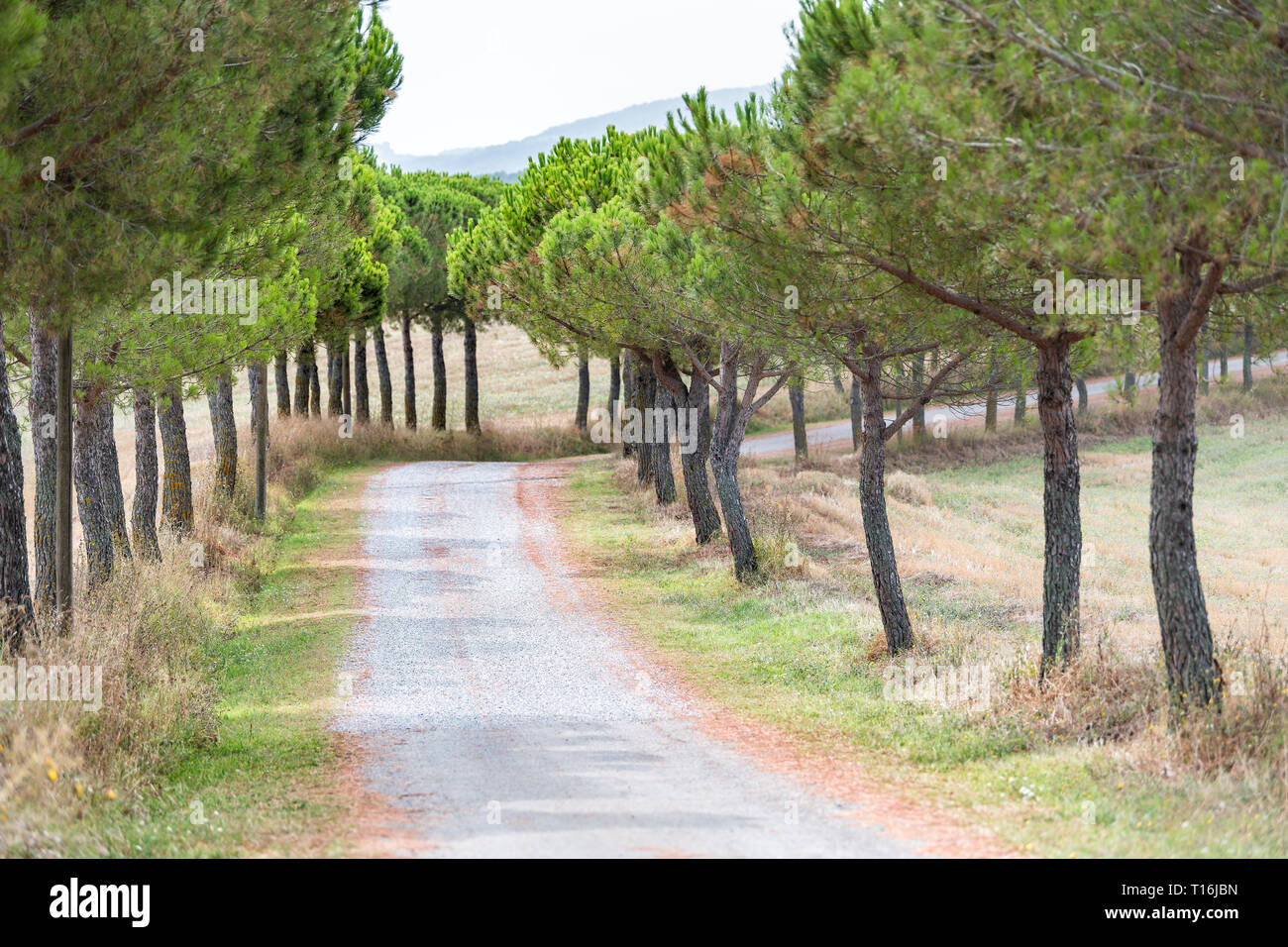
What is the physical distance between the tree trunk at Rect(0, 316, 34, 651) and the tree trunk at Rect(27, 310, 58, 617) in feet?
6.83

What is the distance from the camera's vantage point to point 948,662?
38.0 feet

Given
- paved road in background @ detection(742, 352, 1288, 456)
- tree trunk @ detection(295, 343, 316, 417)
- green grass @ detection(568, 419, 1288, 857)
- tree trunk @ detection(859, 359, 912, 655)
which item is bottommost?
green grass @ detection(568, 419, 1288, 857)

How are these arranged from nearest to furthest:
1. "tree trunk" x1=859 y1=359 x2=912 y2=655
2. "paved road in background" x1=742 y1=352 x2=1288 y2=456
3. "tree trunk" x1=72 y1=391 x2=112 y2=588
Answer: "tree trunk" x1=859 y1=359 x2=912 y2=655 → "tree trunk" x1=72 y1=391 x2=112 y2=588 → "paved road in background" x1=742 y1=352 x2=1288 y2=456

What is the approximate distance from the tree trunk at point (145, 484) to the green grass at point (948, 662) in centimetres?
694

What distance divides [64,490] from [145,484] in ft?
22.0

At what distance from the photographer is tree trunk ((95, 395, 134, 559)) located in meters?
15.2

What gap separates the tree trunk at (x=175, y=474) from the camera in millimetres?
18328

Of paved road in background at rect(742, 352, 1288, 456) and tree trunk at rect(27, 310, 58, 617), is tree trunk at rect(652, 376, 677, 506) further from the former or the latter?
tree trunk at rect(27, 310, 58, 617)

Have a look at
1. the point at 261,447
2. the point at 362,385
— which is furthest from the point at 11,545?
the point at 362,385

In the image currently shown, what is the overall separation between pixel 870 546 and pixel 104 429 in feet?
33.3

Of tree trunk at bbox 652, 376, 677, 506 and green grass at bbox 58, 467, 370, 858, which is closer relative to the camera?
green grass at bbox 58, 467, 370, 858

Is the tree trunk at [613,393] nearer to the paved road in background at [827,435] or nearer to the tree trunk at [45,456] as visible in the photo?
the paved road in background at [827,435]

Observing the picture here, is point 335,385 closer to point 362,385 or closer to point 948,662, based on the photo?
point 362,385

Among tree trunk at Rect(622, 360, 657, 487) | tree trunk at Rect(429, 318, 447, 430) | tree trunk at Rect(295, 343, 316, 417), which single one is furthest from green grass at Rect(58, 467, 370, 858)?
tree trunk at Rect(429, 318, 447, 430)
